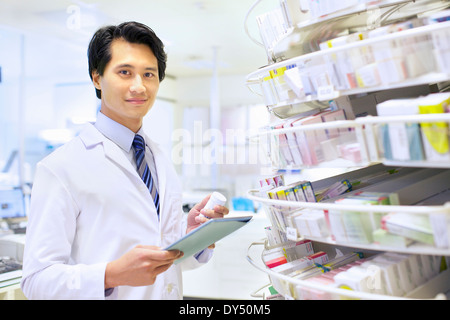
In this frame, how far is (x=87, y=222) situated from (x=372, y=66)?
2.94ft

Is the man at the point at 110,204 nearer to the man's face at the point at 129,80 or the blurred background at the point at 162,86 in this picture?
the man's face at the point at 129,80

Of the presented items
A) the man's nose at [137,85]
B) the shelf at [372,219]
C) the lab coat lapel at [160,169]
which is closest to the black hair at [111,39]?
the man's nose at [137,85]

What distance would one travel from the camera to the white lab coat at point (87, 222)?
3.76 feet

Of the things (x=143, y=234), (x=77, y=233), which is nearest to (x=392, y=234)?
(x=143, y=234)

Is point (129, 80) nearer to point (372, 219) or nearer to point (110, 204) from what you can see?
point (110, 204)

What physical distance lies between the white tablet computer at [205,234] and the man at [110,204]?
0.17 ft

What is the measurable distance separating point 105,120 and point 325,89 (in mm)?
829

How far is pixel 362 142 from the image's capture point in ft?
2.62

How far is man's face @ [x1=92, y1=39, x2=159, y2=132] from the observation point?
1289mm

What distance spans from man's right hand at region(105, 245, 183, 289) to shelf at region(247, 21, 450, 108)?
1.68 feet

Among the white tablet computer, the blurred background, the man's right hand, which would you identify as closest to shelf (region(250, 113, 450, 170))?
the white tablet computer

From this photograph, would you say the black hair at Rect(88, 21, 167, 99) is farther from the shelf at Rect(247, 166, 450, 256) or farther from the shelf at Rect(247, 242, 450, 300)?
the shelf at Rect(247, 242, 450, 300)

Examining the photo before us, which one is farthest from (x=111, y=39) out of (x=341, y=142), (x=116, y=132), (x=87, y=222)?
(x=341, y=142)

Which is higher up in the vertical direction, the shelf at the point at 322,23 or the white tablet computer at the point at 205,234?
the shelf at the point at 322,23
